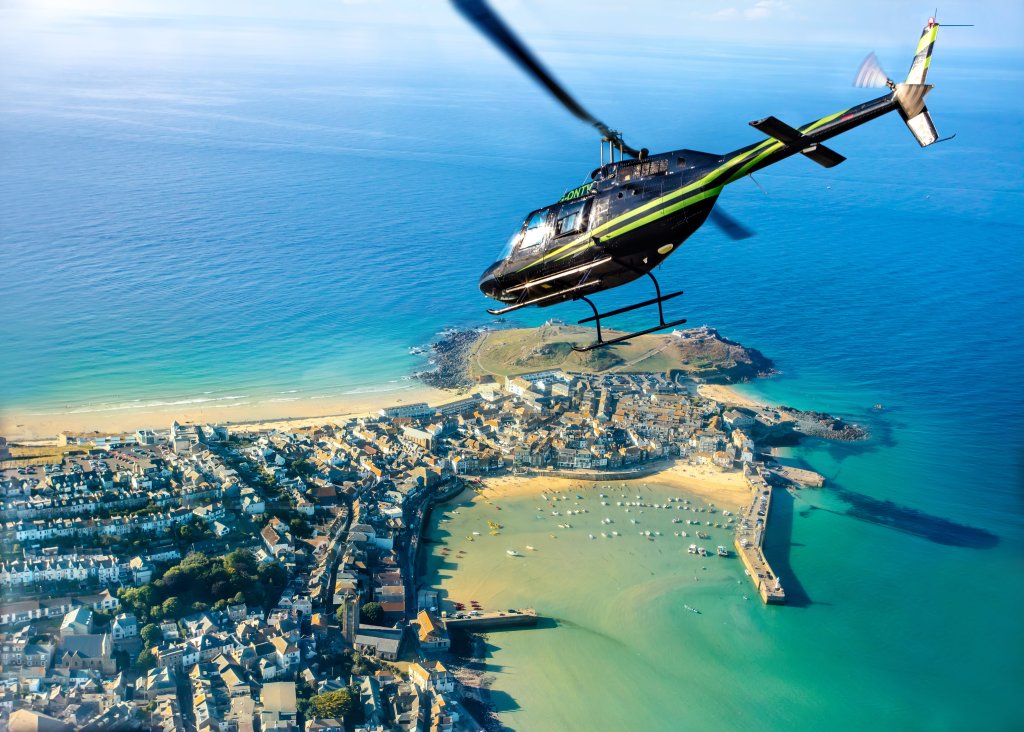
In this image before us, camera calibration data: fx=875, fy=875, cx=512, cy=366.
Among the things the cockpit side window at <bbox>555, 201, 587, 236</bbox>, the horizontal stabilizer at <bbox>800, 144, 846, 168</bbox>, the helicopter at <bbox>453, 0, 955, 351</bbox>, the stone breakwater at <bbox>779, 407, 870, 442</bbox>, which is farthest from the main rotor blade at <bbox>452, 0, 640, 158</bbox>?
the stone breakwater at <bbox>779, 407, 870, 442</bbox>

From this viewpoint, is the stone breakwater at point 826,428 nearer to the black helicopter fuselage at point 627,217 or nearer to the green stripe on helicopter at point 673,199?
the black helicopter fuselage at point 627,217

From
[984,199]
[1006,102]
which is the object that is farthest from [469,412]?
[1006,102]

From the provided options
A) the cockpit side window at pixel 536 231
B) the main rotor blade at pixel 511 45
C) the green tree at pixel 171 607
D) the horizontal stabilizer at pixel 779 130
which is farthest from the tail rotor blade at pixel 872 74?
the green tree at pixel 171 607

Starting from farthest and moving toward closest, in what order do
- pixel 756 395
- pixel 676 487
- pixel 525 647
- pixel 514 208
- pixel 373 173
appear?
pixel 373 173 < pixel 514 208 < pixel 756 395 < pixel 676 487 < pixel 525 647

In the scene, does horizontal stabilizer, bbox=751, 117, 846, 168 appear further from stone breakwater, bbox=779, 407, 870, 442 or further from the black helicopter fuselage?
stone breakwater, bbox=779, 407, 870, 442

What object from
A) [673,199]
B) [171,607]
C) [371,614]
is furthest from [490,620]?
[673,199]

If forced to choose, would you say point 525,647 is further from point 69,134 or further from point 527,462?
point 69,134
